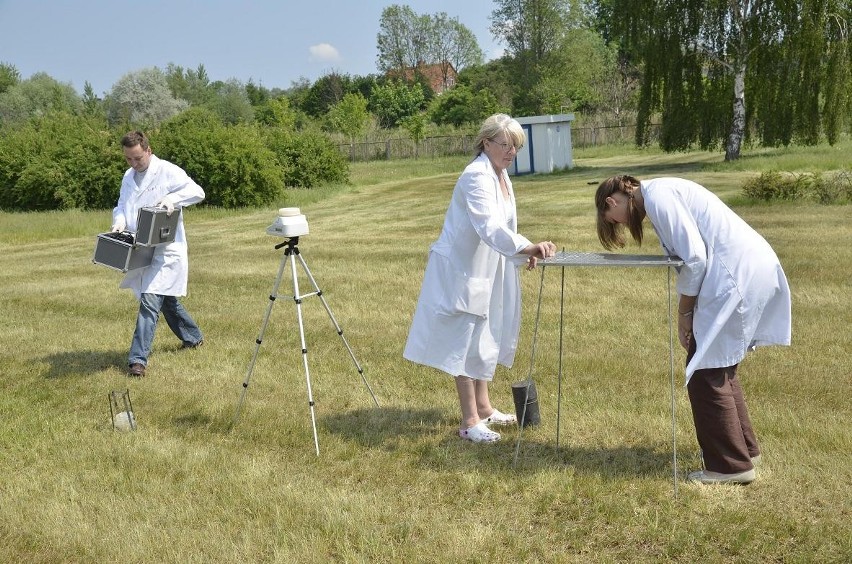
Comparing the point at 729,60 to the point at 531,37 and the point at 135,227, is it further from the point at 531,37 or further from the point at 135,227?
the point at 531,37

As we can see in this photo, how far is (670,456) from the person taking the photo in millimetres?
5348

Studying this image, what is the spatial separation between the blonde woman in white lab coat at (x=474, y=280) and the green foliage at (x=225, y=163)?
810 inches

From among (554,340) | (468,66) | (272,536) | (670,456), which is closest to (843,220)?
(554,340)

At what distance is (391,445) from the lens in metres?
5.84

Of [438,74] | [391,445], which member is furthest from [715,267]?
[438,74]

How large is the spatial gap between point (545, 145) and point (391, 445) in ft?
94.9

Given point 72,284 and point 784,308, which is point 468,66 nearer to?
point 72,284

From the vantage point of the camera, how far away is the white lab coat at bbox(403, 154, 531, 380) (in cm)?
533

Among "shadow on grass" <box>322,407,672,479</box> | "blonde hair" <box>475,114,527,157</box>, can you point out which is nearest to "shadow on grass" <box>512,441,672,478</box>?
"shadow on grass" <box>322,407,672,479</box>

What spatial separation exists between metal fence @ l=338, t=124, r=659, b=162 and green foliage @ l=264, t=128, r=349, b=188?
15.6m

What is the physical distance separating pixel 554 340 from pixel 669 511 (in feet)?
13.0

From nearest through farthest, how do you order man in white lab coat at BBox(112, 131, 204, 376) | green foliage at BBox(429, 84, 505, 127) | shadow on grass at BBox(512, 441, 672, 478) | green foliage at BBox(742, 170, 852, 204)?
shadow on grass at BBox(512, 441, 672, 478) < man in white lab coat at BBox(112, 131, 204, 376) < green foliage at BBox(742, 170, 852, 204) < green foliage at BBox(429, 84, 505, 127)

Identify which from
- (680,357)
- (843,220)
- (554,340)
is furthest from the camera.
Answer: (843,220)

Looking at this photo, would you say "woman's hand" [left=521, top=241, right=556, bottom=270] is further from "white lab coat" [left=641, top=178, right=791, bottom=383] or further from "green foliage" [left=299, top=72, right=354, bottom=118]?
"green foliage" [left=299, top=72, right=354, bottom=118]
